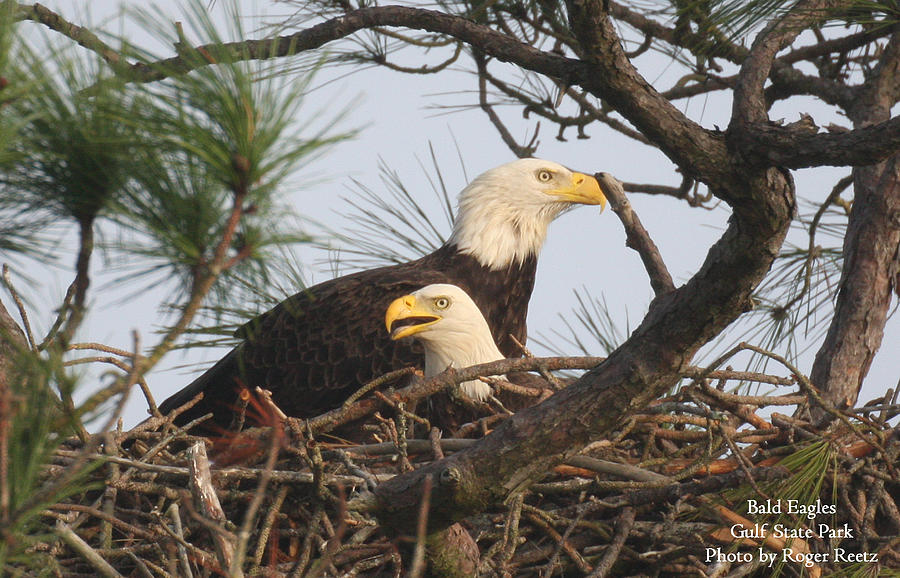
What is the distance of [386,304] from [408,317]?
0.41 meters

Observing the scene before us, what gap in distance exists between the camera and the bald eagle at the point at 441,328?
3.93 metres

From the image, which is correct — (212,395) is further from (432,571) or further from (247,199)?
(247,199)

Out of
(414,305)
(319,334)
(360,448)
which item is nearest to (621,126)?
(414,305)

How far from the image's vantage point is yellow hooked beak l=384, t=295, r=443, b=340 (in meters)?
3.89

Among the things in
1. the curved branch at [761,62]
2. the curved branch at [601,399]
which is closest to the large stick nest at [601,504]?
the curved branch at [601,399]

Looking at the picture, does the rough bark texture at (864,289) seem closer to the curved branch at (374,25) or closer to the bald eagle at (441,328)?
the bald eagle at (441,328)

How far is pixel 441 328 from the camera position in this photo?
3949 mm

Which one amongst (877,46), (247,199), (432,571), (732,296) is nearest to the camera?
(247,199)

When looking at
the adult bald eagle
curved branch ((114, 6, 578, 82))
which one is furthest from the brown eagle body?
curved branch ((114, 6, 578, 82))

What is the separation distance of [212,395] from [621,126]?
1.89 m

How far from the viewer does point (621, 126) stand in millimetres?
4355

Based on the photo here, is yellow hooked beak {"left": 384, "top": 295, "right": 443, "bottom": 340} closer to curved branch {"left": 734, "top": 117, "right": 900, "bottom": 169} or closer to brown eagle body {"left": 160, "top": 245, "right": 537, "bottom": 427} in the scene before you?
brown eagle body {"left": 160, "top": 245, "right": 537, "bottom": 427}

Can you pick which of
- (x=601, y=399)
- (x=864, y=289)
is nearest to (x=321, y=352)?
(x=864, y=289)

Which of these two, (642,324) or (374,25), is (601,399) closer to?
(642,324)
